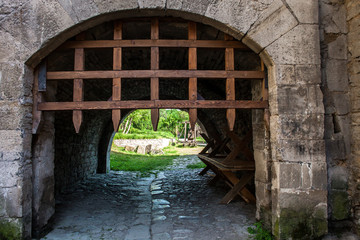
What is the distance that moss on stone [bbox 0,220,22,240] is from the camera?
229 centimetres

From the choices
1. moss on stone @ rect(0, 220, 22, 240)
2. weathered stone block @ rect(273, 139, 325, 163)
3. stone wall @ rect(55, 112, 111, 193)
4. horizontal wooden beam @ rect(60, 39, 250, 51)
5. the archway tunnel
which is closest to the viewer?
moss on stone @ rect(0, 220, 22, 240)

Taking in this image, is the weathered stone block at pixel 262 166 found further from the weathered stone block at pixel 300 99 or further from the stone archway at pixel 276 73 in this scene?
the weathered stone block at pixel 300 99

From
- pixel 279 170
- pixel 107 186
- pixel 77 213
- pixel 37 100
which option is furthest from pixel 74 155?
pixel 279 170

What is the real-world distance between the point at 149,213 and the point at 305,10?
3.27 metres

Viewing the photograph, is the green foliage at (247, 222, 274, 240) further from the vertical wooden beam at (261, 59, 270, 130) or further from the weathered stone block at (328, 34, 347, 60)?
the weathered stone block at (328, 34, 347, 60)

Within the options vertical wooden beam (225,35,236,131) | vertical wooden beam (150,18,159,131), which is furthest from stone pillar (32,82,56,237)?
vertical wooden beam (225,35,236,131)

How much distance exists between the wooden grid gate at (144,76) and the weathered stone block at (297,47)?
10.7 inches

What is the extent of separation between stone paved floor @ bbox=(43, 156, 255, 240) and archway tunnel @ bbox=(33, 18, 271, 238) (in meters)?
0.36

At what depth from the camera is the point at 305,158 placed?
2.39 meters

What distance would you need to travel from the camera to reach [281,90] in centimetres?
245

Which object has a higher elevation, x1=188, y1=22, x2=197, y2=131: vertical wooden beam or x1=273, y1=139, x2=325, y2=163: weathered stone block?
x1=188, y1=22, x2=197, y2=131: vertical wooden beam

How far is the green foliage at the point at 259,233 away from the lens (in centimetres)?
255

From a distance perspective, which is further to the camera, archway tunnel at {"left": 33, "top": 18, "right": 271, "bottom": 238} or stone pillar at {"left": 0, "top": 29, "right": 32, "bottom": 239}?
archway tunnel at {"left": 33, "top": 18, "right": 271, "bottom": 238}

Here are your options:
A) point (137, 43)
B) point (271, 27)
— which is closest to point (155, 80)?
point (137, 43)
